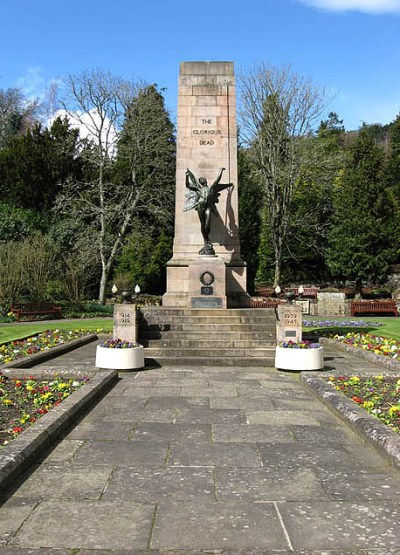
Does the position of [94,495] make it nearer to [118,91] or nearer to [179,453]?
[179,453]

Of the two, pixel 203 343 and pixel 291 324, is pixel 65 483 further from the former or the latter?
pixel 203 343

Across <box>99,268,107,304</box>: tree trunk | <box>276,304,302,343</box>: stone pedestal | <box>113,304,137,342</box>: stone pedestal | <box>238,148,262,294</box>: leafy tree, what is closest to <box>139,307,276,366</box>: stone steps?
<box>113,304,137,342</box>: stone pedestal

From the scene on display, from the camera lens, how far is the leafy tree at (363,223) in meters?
37.1

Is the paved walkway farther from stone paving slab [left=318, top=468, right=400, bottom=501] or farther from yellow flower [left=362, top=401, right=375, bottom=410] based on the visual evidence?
yellow flower [left=362, top=401, right=375, bottom=410]

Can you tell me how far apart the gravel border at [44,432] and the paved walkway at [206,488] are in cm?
13

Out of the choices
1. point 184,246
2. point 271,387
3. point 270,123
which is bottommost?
point 271,387

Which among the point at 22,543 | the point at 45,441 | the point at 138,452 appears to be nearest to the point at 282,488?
the point at 138,452

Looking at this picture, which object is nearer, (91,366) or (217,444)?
(217,444)

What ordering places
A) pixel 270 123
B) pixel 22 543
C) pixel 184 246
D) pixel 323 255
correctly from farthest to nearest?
pixel 323 255 → pixel 270 123 → pixel 184 246 → pixel 22 543

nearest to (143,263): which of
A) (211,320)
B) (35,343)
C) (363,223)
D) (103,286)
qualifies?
(103,286)

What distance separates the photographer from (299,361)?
9.82m

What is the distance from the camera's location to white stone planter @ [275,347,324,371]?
9.80 metres

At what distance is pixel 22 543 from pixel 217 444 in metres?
2.46

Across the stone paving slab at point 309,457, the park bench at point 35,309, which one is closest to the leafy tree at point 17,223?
the park bench at point 35,309
